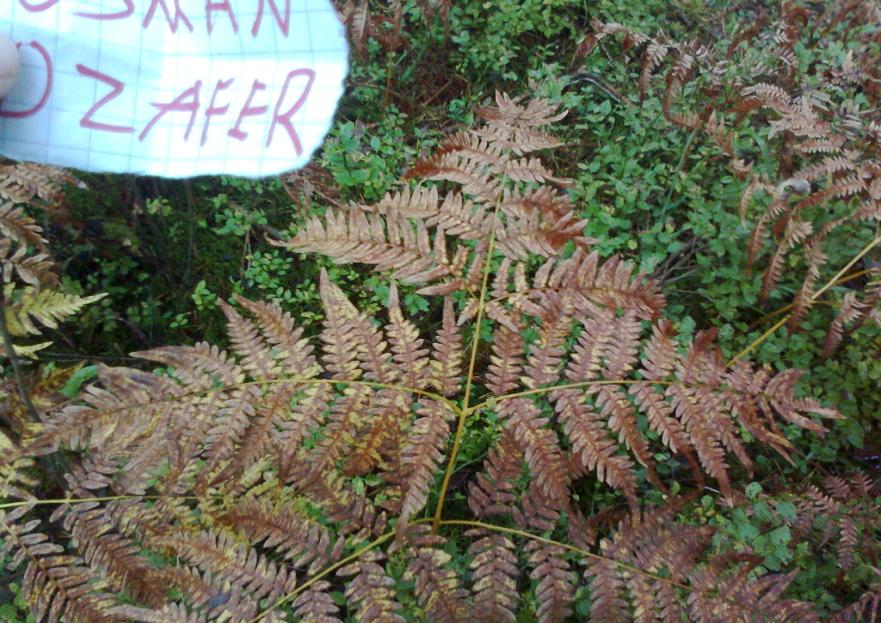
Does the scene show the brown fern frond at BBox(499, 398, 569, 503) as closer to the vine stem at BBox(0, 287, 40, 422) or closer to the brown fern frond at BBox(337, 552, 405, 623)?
the brown fern frond at BBox(337, 552, 405, 623)

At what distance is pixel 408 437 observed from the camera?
1525 mm

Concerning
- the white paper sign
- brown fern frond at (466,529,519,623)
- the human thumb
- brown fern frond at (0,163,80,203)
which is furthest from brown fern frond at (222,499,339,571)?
the human thumb

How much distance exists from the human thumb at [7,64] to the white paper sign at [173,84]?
0.12 meters

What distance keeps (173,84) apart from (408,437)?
136 centimetres

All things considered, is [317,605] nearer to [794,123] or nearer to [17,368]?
[17,368]

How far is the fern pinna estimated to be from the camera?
148 cm

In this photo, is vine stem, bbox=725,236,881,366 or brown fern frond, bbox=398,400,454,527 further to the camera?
vine stem, bbox=725,236,881,366

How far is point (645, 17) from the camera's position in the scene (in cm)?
331

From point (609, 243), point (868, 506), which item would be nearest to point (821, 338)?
point (868, 506)

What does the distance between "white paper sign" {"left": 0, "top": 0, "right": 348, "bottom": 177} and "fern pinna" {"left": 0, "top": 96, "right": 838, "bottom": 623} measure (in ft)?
1.99

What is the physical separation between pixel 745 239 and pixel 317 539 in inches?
77.5

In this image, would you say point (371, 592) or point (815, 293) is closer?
point (371, 592)

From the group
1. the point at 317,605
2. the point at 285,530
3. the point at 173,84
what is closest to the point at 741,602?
the point at 317,605

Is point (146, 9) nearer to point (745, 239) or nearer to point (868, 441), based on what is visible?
point (745, 239)
